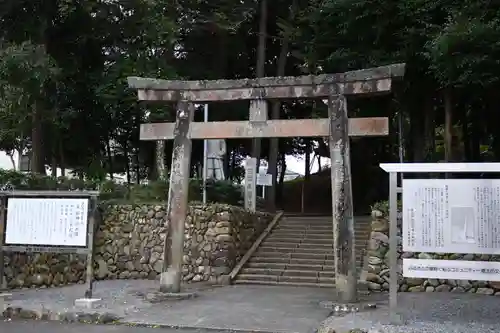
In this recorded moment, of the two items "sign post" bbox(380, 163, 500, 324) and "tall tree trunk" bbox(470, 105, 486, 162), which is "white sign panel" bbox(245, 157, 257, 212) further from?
"sign post" bbox(380, 163, 500, 324)

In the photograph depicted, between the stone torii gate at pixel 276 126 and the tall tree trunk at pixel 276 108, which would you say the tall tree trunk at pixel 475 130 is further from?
the stone torii gate at pixel 276 126

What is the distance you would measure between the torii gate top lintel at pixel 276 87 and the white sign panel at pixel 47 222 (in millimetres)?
2683

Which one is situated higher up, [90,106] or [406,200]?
[90,106]

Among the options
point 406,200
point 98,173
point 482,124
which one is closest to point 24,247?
point 406,200

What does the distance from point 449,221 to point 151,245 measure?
345 inches

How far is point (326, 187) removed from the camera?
31.2 meters

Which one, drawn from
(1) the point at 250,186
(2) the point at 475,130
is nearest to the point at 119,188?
(1) the point at 250,186

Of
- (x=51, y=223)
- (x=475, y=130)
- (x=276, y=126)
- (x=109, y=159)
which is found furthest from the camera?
(x=109, y=159)

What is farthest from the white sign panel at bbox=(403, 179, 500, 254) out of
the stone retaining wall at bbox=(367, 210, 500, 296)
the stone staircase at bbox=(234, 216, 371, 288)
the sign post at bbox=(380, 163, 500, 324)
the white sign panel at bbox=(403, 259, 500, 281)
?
the stone staircase at bbox=(234, 216, 371, 288)

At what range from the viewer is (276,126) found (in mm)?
10281

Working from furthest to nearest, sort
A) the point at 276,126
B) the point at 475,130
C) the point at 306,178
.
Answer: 1. the point at 306,178
2. the point at 475,130
3. the point at 276,126

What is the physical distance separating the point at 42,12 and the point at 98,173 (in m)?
8.53

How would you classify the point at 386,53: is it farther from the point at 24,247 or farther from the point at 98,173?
the point at 98,173

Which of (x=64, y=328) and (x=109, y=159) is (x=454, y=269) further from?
(x=109, y=159)
